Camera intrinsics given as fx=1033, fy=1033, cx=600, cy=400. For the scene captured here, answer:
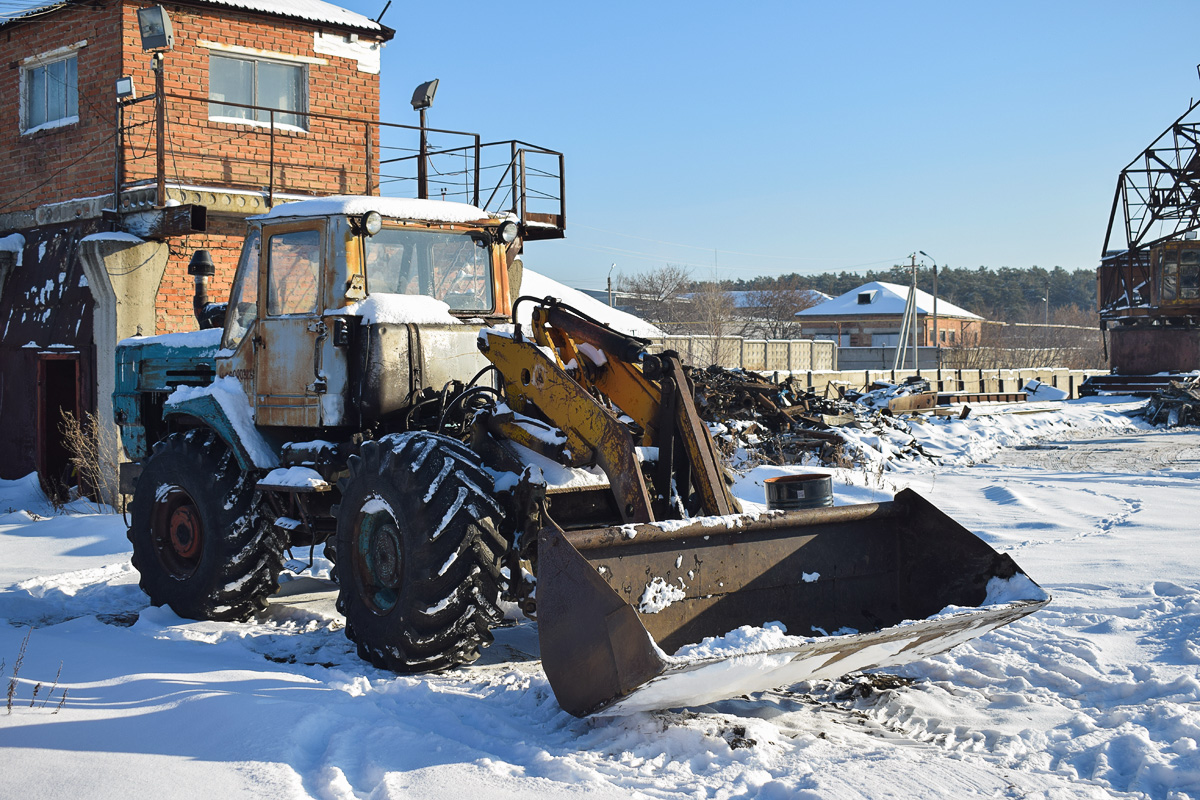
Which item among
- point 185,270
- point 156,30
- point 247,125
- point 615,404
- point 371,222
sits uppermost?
point 156,30

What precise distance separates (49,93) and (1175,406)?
2372 cm

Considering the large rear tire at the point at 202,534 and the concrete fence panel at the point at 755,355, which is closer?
the large rear tire at the point at 202,534

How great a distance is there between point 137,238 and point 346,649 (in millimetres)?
9726

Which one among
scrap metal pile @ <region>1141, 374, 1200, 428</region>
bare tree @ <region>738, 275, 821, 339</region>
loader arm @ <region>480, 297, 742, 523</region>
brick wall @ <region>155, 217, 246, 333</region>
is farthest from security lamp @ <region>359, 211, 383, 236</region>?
bare tree @ <region>738, 275, 821, 339</region>

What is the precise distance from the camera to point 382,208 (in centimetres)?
640

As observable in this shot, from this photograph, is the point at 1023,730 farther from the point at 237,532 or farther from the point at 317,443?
the point at 237,532

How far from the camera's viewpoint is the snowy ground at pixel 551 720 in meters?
3.90

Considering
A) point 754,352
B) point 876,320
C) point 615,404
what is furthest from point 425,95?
point 876,320

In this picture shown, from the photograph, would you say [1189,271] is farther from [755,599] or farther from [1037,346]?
[1037,346]

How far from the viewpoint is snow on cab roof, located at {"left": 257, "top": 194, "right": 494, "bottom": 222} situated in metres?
6.30

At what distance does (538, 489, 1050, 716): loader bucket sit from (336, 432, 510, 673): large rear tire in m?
0.78

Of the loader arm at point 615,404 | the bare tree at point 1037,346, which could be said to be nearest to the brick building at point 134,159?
the loader arm at point 615,404

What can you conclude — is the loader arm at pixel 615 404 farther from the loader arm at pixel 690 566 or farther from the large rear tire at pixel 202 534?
the large rear tire at pixel 202 534

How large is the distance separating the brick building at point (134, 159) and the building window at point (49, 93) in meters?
0.03
